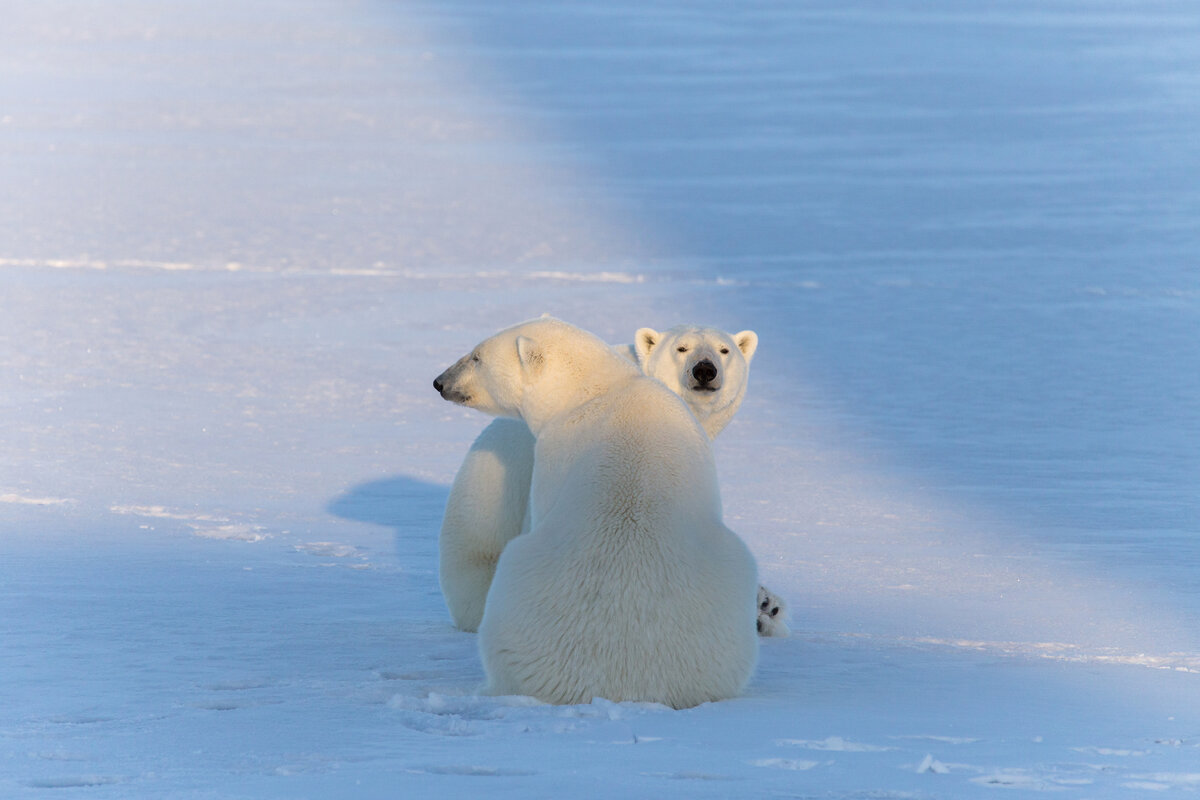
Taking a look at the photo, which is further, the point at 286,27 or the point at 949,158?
the point at 286,27

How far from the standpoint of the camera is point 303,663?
3.33 m

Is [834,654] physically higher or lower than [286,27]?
lower

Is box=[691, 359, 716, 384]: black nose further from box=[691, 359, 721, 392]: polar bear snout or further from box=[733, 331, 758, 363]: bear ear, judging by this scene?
box=[733, 331, 758, 363]: bear ear

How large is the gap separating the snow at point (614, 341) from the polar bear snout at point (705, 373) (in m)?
0.58

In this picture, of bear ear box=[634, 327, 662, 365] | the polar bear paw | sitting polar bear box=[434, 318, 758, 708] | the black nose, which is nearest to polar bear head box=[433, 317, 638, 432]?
sitting polar bear box=[434, 318, 758, 708]

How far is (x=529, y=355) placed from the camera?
3.43 m

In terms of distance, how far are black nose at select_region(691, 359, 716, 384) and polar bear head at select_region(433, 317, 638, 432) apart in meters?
0.39

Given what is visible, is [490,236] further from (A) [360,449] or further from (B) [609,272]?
(A) [360,449]

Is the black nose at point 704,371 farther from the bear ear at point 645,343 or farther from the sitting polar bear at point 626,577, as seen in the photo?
the sitting polar bear at point 626,577

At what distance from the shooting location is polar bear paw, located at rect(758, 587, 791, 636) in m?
3.68

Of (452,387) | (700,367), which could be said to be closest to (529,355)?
(452,387)

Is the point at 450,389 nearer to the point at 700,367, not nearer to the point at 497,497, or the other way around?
the point at 497,497

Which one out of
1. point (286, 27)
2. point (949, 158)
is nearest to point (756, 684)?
point (949, 158)

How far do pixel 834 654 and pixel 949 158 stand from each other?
31.3 feet
